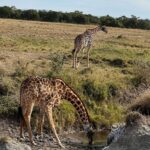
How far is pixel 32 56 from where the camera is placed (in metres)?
33.2

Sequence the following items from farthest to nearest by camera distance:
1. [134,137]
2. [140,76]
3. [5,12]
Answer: [5,12] → [140,76] → [134,137]

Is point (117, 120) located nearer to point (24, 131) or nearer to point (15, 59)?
point (24, 131)

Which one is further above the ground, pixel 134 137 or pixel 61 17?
pixel 134 137

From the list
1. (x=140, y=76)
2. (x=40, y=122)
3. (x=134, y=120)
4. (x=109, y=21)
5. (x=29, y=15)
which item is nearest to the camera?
(x=134, y=120)

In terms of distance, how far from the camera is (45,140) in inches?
861

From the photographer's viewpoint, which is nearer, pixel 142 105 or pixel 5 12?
pixel 142 105

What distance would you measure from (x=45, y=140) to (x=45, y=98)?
1.65 m

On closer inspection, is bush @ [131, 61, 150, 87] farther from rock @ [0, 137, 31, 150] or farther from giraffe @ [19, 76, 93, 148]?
rock @ [0, 137, 31, 150]

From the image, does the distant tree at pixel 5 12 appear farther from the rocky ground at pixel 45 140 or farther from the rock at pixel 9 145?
the rock at pixel 9 145

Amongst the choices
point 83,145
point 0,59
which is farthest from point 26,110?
point 0,59

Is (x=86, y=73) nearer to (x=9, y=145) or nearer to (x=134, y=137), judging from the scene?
(x=134, y=137)

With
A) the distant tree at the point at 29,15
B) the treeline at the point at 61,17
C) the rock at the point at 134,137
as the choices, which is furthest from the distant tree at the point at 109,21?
the rock at the point at 134,137

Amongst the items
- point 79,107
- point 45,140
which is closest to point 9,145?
point 79,107

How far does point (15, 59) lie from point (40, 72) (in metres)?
3.37
